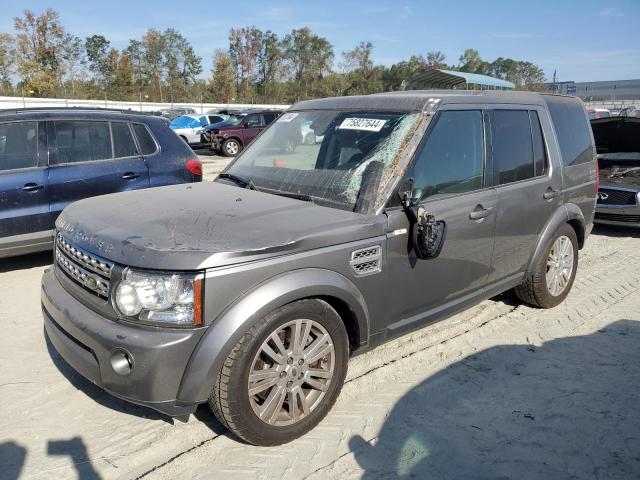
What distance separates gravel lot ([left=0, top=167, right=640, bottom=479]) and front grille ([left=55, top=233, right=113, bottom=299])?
85cm

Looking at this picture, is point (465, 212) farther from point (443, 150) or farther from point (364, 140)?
point (364, 140)

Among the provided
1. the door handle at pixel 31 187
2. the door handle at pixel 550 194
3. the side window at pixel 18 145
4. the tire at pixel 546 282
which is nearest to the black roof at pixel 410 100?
the door handle at pixel 550 194

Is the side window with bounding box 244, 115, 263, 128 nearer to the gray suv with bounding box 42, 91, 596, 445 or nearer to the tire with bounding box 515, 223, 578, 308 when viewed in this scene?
the gray suv with bounding box 42, 91, 596, 445

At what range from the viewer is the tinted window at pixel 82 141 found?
18.6ft

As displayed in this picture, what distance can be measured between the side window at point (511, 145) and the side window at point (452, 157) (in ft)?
0.65

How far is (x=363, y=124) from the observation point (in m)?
3.53

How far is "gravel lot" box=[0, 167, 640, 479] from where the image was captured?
8.77 feet

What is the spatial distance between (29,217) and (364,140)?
3839 mm

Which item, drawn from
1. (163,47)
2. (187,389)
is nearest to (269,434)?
(187,389)

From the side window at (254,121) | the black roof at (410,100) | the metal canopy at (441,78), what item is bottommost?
the black roof at (410,100)

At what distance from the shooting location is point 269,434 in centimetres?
275

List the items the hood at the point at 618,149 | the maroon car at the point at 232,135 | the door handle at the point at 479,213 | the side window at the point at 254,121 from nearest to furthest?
the door handle at the point at 479,213
the hood at the point at 618,149
the maroon car at the point at 232,135
the side window at the point at 254,121

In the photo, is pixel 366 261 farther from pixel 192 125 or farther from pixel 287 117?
pixel 192 125

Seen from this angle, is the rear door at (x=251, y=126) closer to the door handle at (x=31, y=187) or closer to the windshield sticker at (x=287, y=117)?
the door handle at (x=31, y=187)
